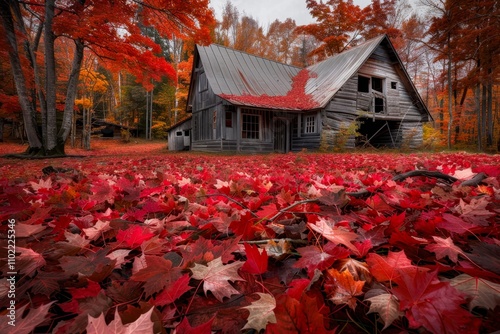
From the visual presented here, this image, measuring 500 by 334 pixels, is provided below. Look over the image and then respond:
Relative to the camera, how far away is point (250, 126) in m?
13.4

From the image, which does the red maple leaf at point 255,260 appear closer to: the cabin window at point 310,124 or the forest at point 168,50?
the forest at point 168,50

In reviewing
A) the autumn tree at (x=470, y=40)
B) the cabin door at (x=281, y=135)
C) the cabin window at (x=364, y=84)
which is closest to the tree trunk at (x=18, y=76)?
the cabin door at (x=281, y=135)

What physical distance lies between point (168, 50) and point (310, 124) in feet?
82.4

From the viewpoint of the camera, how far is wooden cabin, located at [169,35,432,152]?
1242 centimetres

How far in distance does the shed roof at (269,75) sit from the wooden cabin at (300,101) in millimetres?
54

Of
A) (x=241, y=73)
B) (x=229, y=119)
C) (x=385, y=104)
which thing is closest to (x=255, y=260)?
(x=229, y=119)

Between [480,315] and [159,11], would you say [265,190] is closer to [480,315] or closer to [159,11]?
[480,315]

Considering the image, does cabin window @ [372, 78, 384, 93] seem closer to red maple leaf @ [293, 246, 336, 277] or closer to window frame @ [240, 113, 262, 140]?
window frame @ [240, 113, 262, 140]

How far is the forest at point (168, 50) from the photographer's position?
913cm

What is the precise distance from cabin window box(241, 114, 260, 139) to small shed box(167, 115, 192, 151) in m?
5.78

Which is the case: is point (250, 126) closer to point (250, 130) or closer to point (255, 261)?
point (250, 130)

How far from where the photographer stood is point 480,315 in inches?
18.8

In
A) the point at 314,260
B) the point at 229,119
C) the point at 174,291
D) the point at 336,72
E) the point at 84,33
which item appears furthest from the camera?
the point at 336,72

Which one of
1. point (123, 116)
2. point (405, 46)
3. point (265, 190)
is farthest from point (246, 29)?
point (265, 190)
